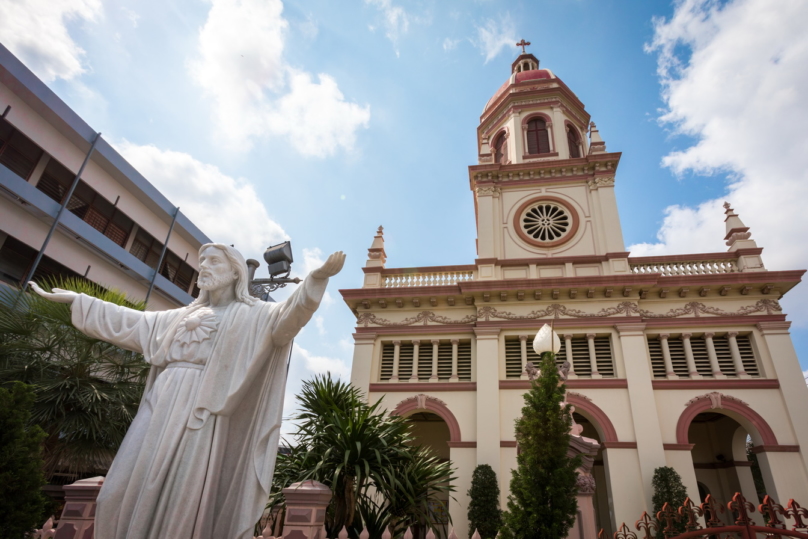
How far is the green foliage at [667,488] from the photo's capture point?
11.7 metres

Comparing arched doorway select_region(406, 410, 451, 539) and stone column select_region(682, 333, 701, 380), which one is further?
arched doorway select_region(406, 410, 451, 539)

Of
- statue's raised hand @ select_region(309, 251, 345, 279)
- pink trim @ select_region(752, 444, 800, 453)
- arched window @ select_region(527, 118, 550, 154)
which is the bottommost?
statue's raised hand @ select_region(309, 251, 345, 279)

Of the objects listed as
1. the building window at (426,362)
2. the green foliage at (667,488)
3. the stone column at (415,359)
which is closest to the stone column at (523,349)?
the building window at (426,362)

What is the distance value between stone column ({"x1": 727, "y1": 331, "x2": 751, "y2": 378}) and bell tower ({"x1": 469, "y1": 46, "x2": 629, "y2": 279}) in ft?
12.0

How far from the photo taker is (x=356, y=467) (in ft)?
25.1

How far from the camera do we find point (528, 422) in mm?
6434

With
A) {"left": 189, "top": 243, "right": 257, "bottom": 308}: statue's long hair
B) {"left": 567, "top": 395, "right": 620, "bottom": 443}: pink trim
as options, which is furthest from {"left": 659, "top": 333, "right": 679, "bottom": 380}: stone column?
{"left": 189, "top": 243, "right": 257, "bottom": 308}: statue's long hair

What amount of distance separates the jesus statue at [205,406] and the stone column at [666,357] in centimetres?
1405

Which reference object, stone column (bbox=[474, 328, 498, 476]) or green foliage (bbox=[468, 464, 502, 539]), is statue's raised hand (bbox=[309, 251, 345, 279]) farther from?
stone column (bbox=[474, 328, 498, 476])

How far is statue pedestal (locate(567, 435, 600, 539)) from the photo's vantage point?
6.58 meters

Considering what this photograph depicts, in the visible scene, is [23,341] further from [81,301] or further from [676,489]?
[676,489]

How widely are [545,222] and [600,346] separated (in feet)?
17.3

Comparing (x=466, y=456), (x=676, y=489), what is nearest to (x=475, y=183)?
(x=466, y=456)

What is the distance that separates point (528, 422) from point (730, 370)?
1120 centimetres
